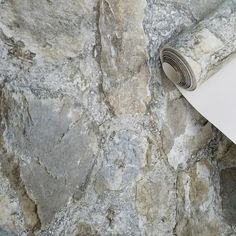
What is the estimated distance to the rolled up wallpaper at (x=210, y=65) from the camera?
819mm

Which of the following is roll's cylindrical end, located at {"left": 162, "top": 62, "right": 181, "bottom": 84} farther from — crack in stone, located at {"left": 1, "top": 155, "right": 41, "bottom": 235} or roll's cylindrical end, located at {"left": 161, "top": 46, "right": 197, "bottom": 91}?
crack in stone, located at {"left": 1, "top": 155, "right": 41, "bottom": 235}

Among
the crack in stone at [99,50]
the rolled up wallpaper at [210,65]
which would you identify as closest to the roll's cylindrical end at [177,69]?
the rolled up wallpaper at [210,65]

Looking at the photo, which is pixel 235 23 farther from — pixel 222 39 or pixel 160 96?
pixel 160 96

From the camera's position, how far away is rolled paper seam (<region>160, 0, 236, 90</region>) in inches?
32.1

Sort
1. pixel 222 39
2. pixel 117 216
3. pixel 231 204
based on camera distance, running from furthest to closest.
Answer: pixel 231 204 → pixel 117 216 → pixel 222 39

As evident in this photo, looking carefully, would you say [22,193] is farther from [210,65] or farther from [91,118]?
[210,65]

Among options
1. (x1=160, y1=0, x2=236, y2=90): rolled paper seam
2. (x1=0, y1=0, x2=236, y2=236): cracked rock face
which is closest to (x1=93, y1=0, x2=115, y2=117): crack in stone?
(x1=0, y1=0, x2=236, y2=236): cracked rock face

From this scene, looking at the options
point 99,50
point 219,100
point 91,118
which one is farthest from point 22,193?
point 219,100

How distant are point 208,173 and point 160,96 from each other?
24 centimetres

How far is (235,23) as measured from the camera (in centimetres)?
84

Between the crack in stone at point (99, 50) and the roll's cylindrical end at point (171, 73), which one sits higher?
the crack in stone at point (99, 50)

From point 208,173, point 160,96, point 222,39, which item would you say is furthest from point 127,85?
point 208,173

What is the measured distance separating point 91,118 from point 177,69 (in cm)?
18

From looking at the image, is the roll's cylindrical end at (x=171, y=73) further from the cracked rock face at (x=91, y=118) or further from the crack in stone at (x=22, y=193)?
the crack in stone at (x=22, y=193)
